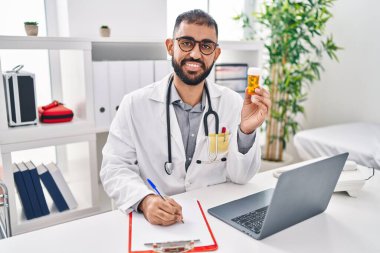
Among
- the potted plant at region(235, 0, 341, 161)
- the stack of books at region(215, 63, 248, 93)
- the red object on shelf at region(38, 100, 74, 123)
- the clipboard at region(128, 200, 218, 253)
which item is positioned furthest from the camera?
the potted plant at region(235, 0, 341, 161)

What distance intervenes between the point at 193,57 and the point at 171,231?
0.73 metres

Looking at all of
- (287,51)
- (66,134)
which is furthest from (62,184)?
(287,51)

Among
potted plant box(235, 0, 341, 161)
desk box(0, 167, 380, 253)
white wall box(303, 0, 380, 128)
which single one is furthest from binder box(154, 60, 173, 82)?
white wall box(303, 0, 380, 128)

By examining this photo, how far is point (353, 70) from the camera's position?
2.89 m

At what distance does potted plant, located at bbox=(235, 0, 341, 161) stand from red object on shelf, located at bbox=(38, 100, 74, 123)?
5.44 feet

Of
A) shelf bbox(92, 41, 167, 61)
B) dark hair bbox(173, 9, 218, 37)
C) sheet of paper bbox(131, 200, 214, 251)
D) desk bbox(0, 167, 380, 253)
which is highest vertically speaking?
dark hair bbox(173, 9, 218, 37)

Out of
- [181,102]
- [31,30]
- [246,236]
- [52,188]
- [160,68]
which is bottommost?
[52,188]

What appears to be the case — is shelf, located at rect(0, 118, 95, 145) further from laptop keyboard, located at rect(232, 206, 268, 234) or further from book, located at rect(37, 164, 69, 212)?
laptop keyboard, located at rect(232, 206, 268, 234)

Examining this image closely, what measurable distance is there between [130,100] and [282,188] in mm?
845

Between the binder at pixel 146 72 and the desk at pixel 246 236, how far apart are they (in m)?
1.11

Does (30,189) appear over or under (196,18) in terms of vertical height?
under

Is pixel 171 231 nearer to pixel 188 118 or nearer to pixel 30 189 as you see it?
pixel 188 118

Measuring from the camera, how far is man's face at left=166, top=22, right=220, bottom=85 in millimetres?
1399

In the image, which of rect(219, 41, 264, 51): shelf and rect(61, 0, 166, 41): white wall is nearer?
A: rect(61, 0, 166, 41): white wall
